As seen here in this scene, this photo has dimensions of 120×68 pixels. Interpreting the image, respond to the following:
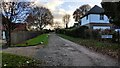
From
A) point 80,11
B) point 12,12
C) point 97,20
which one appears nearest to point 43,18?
point 80,11

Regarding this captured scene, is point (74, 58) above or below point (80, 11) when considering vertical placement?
below

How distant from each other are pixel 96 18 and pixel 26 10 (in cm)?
3232

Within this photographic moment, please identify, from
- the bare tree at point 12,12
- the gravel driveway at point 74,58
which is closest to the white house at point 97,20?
the bare tree at point 12,12

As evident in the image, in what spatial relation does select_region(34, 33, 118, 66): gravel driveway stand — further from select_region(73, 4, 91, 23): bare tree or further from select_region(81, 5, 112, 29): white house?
select_region(73, 4, 91, 23): bare tree

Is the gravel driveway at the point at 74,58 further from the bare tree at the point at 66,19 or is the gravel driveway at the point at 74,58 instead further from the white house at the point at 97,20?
the bare tree at the point at 66,19

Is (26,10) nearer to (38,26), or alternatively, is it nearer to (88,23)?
(88,23)

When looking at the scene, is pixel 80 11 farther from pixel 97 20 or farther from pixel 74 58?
pixel 74 58

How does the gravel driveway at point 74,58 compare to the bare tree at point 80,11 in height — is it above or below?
below

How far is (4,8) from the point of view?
75.7 feet

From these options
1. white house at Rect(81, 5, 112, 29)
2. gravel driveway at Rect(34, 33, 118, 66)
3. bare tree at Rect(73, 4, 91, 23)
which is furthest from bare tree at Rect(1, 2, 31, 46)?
bare tree at Rect(73, 4, 91, 23)

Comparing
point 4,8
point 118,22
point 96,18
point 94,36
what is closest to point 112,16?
point 118,22

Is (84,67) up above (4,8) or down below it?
below

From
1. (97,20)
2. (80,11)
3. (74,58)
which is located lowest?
(74,58)

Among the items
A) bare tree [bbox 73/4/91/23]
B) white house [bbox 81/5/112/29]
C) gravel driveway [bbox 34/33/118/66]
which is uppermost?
bare tree [bbox 73/4/91/23]
